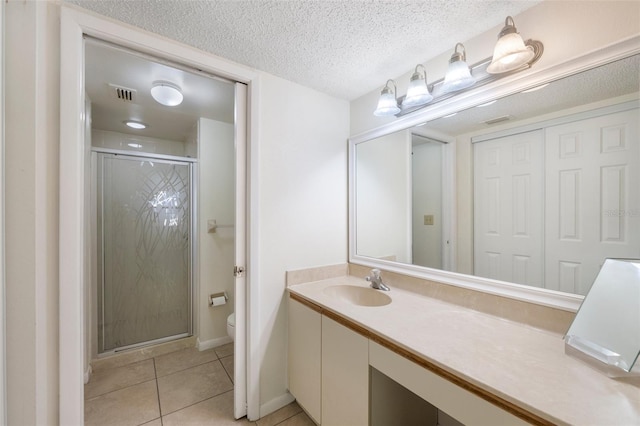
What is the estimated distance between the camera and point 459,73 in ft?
3.88

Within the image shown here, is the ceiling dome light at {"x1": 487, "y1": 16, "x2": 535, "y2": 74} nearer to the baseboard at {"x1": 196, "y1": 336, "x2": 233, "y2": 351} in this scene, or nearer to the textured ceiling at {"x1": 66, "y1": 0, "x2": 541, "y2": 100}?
the textured ceiling at {"x1": 66, "y1": 0, "x2": 541, "y2": 100}

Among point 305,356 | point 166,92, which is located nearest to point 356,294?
point 305,356

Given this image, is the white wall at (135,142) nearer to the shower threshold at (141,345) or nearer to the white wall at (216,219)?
the white wall at (216,219)

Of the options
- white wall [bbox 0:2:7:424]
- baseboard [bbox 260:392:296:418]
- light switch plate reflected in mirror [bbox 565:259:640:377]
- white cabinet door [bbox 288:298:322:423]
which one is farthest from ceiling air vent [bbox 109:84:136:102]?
light switch plate reflected in mirror [bbox 565:259:640:377]

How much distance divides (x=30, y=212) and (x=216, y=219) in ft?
5.03

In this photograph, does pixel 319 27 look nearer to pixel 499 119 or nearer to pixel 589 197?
pixel 499 119

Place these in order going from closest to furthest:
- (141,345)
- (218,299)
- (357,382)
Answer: (357,382)
(141,345)
(218,299)

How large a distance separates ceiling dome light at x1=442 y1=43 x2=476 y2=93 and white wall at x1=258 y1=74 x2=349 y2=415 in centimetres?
86

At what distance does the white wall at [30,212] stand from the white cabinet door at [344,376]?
1.18m

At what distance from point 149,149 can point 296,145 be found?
2130 millimetres

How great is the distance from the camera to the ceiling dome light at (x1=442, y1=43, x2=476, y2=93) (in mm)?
1176

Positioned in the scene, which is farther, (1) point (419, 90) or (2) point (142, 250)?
(2) point (142, 250)

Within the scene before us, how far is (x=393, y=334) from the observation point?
3.18 ft

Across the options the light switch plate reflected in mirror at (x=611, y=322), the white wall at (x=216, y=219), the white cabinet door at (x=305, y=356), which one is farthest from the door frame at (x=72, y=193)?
the light switch plate reflected in mirror at (x=611, y=322)
